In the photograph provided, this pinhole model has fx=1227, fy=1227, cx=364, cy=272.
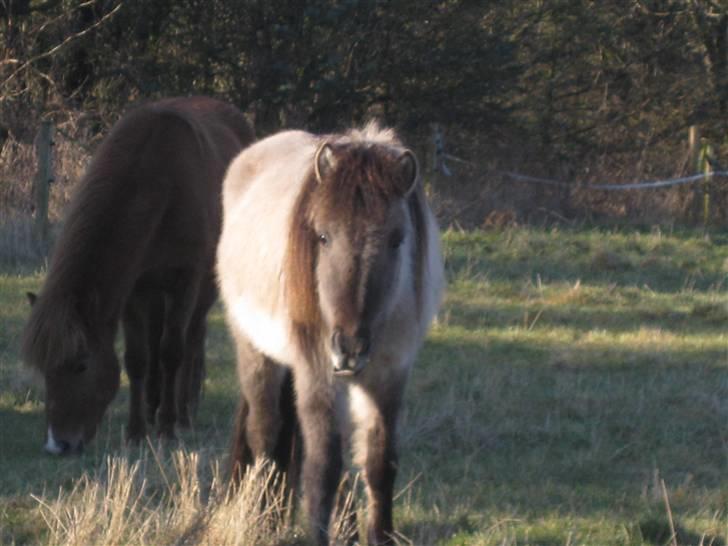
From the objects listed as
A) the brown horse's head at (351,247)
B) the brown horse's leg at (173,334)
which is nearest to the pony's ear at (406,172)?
the brown horse's head at (351,247)

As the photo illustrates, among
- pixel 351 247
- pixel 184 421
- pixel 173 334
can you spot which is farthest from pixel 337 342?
pixel 184 421

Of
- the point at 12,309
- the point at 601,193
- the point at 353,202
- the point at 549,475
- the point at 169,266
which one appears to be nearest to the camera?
the point at 353,202

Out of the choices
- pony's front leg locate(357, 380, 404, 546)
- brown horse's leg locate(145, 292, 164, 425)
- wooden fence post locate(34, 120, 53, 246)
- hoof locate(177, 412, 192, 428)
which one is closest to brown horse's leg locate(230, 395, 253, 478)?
pony's front leg locate(357, 380, 404, 546)

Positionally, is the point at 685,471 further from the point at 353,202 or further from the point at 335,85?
the point at 335,85

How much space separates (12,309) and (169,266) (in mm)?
2963

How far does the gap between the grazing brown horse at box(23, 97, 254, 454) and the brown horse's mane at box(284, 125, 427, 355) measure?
226 cm

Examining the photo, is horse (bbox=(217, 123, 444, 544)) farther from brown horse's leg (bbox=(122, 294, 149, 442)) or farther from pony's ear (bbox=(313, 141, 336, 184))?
brown horse's leg (bbox=(122, 294, 149, 442))

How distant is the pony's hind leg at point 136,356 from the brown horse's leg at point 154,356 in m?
0.07

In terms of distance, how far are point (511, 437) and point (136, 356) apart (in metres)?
2.23

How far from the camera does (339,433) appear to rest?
457 centimetres

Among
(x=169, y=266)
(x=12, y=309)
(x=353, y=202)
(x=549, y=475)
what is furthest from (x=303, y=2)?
(x=353, y=202)

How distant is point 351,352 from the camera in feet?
13.6

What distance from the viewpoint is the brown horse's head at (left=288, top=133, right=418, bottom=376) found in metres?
4.21

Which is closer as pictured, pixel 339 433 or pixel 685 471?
pixel 339 433
